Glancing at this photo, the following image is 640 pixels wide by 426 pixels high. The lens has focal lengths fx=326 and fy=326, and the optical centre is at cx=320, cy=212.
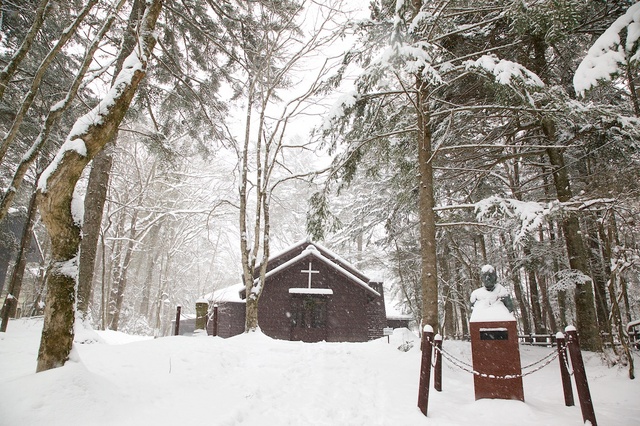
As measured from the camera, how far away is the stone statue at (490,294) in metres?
6.09

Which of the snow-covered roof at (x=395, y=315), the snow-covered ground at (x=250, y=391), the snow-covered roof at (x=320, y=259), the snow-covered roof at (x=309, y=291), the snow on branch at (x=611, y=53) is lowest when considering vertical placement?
the snow-covered roof at (x=395, y=315)

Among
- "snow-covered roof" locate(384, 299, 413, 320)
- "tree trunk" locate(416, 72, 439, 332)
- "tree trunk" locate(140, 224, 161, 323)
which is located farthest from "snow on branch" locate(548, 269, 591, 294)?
"tree trunk" locate(140, 224, 161, 323)

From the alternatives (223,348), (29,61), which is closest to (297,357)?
(223,348)

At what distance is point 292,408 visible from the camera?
17.3ft

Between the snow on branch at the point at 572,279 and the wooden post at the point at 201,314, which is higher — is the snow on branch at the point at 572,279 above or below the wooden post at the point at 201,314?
above

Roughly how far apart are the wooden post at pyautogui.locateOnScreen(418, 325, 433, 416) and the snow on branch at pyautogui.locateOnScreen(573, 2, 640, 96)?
3943 millimetres

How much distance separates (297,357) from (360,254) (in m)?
20.7

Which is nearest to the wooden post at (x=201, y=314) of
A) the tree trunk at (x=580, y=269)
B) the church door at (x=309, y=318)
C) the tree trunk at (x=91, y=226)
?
the tree trunk at (x=91, y=226)

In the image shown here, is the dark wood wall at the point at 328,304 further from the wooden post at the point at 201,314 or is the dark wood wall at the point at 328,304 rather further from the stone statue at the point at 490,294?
the stone statue at the point at 490,294

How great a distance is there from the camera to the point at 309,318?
64.6 ft

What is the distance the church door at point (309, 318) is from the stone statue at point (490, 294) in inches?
561

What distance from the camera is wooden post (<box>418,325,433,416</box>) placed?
493 cm

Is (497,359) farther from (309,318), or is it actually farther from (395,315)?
(395,315)

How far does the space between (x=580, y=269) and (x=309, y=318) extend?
13844 millimetres
